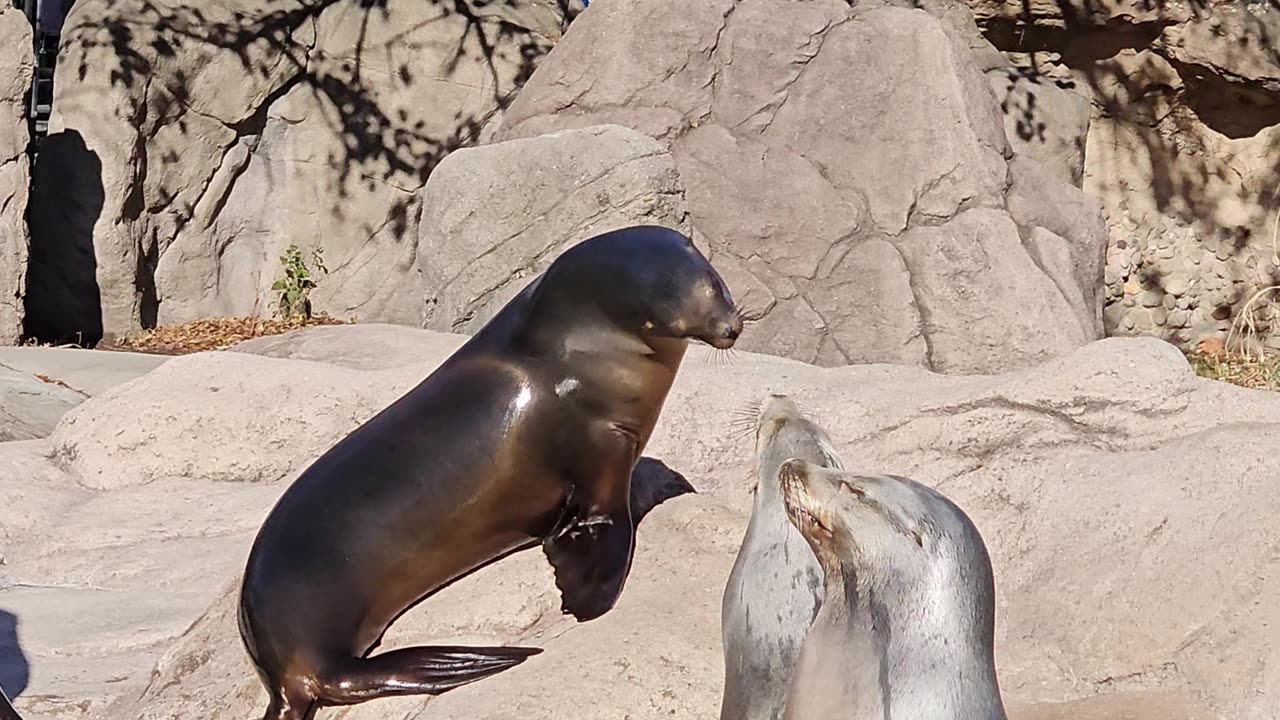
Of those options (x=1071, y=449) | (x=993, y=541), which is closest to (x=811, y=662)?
(x=993, y=541)

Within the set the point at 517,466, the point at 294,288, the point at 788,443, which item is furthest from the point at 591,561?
the point at 294,288

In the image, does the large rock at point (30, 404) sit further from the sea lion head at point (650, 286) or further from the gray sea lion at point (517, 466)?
the sea lion head at point (650, 286)

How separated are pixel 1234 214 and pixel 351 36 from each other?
6826mm

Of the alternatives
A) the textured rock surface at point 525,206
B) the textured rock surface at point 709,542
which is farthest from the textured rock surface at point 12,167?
the textured rock surface at point 709,542

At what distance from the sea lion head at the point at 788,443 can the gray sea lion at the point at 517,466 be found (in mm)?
500

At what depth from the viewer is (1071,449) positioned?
4754 millimetres

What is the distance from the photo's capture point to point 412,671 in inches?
148

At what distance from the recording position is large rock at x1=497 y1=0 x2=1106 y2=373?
8414mm

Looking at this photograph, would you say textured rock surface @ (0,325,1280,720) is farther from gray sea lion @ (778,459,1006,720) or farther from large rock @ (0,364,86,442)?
large rock @ (0,364,86,442)

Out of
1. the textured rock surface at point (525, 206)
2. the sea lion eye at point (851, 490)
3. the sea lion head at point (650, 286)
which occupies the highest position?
the sea lion eye at point (851, 490)

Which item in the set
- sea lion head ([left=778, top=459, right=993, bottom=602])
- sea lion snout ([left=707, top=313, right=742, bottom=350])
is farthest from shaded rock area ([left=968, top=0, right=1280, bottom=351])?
sea lion head ([left=778, top=459, right=993, bottom=602])

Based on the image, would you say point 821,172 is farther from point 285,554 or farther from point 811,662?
point 811,662

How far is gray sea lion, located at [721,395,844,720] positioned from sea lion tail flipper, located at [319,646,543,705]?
26.2 inches

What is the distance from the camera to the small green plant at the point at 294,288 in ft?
39.5
